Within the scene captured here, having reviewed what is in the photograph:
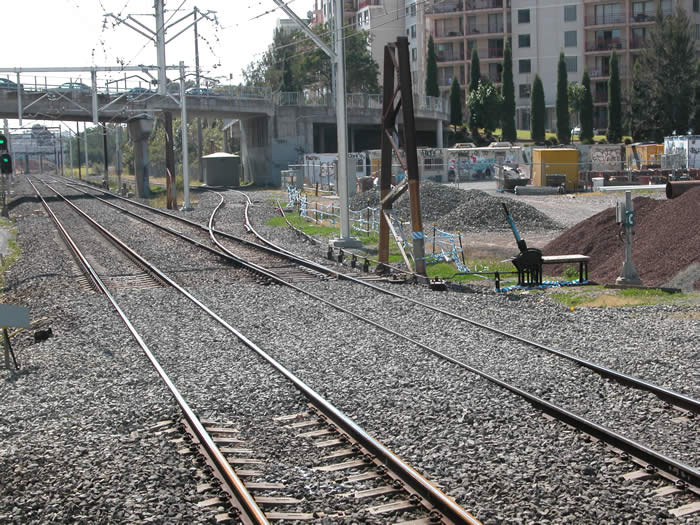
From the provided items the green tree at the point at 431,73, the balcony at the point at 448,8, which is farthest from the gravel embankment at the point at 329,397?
the balcony at the point at 448,8

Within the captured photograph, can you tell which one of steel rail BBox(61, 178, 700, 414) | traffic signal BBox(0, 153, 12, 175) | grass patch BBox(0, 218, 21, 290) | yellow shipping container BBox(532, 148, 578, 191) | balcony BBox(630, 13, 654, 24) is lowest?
steel rail BBox(61, 178, 700, 414)

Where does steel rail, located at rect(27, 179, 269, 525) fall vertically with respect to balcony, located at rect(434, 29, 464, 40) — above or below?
below

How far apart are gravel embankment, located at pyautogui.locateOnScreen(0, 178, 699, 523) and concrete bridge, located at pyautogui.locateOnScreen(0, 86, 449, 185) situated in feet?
162

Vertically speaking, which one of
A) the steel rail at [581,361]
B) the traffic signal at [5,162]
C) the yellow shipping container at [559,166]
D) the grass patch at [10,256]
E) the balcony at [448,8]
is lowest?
the steel rail at [581,361]

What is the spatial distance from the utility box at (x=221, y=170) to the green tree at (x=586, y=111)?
34.0 meters

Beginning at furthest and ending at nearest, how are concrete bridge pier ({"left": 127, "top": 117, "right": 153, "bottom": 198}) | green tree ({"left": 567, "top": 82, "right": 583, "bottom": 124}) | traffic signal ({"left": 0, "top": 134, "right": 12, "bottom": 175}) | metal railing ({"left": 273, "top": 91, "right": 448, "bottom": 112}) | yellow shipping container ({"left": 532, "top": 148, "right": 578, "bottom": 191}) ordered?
green tree ({"left": 567, "top": 82, "right": 583, "bottom": 124})
metal railing ({"left": 273, "top": 91, "right": 448, "bottom": 112})
concrete bridge pier ({"left": 127, "top": 117, "right": 153, "bottom": 198})
yellow shipping container ({"left": 532, "top": 148, "right": 578, "bottom": 191})
traffic signal ({"left": 0, "top": 134, "right": 12, "bottom": 175})

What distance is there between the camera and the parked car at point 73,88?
61.2 m

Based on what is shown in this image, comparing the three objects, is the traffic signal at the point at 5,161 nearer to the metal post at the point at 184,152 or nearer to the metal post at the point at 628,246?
the metal post at the point at 184,152

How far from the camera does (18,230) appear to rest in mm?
36969

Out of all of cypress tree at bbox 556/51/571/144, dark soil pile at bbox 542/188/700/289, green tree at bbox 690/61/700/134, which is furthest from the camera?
cypress tree at bbox 556/51/571/144

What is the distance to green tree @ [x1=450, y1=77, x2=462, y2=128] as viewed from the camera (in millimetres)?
91250

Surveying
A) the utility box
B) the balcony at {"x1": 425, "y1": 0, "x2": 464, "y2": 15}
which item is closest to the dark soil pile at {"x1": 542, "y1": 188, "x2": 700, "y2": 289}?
the utility box

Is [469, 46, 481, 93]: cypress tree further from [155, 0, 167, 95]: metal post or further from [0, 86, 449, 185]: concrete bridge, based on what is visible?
[155, 0, 167, 95]: metal post

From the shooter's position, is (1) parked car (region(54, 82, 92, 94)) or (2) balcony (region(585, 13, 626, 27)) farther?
(2) balcony (region(585, 13, 626, 27))
